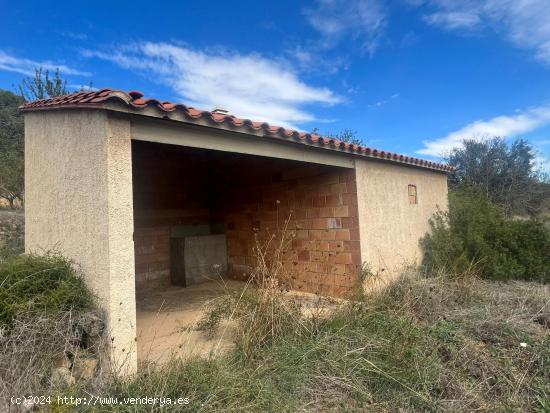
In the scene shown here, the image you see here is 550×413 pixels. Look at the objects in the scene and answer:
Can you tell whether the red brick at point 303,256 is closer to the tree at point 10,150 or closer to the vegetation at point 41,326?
the vegetation at point 41,326

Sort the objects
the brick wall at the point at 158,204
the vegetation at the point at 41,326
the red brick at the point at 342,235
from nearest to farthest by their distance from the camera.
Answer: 1. the vegetation at the point at 41,326
2. the red brick at the point at 342,235
3. the brick wall at the point at 158,204

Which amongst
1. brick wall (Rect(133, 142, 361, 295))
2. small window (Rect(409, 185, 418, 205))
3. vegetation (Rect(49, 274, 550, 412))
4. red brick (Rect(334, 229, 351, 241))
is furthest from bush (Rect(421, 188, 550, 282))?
vegetation (Rect(49, 274, 550, 412))

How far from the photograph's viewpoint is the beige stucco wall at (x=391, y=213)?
7.25 metres

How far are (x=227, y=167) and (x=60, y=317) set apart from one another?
6566 mm

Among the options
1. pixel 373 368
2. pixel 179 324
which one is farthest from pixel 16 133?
pixel 373 368

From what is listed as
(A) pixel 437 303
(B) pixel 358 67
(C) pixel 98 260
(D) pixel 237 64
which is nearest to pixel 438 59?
(B) pixel 358 67

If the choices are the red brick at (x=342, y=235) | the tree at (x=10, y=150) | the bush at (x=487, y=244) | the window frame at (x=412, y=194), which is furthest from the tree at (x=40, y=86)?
the bush at (x=487, y=244)

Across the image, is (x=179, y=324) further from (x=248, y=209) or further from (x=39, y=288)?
(x=248, y=209)

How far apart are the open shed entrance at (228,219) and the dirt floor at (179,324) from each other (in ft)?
0.27

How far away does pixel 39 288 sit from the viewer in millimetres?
3416

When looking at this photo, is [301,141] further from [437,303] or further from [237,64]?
[237,64]

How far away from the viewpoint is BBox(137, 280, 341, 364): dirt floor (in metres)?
4.25

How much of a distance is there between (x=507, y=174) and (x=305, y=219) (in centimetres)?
1592

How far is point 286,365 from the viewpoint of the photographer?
12.0ft
